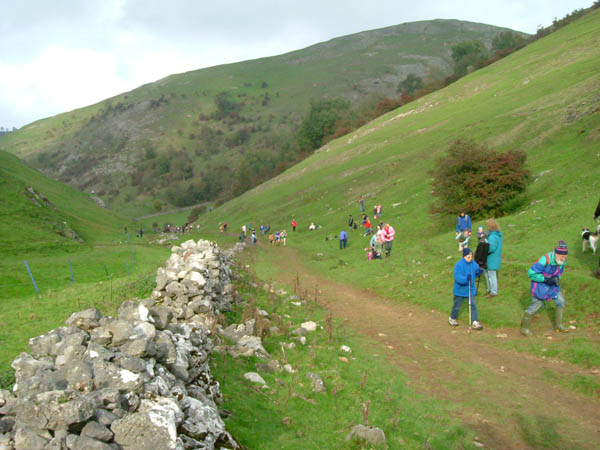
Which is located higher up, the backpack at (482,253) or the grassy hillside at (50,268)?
the grassy hillside at (50,268)

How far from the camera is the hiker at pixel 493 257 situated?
13992mm

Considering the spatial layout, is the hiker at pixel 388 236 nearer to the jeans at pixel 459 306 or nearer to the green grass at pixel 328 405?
the jeans at pixel 459 306

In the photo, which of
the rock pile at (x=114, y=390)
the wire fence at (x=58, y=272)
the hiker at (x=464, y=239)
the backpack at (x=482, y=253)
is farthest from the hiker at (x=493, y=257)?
the wire fence at (x=58, y=272)

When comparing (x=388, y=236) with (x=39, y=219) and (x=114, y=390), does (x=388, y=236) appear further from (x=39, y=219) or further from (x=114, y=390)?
(x=39, y=219)

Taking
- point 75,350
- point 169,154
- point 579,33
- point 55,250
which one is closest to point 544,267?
point 75,350

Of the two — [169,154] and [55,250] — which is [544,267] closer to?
[55,250]

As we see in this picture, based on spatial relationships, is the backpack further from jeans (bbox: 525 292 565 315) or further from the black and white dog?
the black and white dog

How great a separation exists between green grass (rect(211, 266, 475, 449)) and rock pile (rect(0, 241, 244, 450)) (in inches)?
35.0

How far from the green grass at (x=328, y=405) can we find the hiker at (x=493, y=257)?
5700 millimetres

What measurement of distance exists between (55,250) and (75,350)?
3095 cm

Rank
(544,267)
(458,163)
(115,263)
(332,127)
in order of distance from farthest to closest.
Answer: (332,127)
(458,163)
(115,263)
(544,267)

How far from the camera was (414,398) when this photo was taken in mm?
8859

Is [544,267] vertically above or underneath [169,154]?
underneath

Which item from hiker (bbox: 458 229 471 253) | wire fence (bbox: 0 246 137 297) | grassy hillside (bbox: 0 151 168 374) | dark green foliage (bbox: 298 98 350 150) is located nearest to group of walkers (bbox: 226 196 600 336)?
hiker (bbox: 458 229 471 253)
